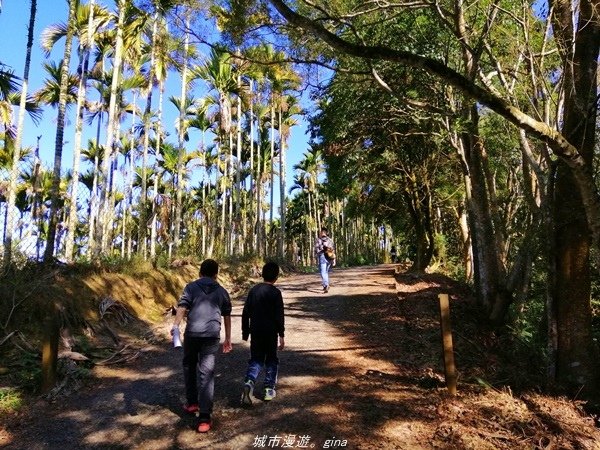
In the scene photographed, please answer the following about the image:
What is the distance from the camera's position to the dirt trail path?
457 cm

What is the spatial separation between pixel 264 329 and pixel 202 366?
2.67ft

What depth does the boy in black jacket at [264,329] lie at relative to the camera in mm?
Result: 5203

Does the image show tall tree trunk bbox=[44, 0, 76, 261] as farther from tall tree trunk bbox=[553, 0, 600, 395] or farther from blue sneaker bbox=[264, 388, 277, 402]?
tall tree trunk bbox=[553, 0, 600, 395]

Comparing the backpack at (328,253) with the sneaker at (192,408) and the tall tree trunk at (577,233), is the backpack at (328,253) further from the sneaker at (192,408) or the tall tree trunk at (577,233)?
the sneaker at (192,408)

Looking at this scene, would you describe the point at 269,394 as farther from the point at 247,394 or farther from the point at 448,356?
→ the point at 448,356

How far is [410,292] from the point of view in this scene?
43.6 ft

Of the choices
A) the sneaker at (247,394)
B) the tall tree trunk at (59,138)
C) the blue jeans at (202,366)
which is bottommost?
the sneaker at (247,394)

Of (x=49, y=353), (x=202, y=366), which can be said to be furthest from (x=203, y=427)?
(x=49, y=353)

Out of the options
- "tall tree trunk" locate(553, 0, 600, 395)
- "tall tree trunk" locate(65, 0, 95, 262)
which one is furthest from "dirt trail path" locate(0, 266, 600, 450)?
"tall tree trunk" locate(65, 0, 95, 262)

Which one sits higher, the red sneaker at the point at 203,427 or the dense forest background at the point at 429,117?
the dense forest background at the point at 429,117

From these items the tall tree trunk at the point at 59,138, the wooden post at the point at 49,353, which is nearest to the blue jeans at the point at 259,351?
the wooden post at the point at 49,353

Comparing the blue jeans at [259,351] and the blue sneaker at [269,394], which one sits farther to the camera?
the blue sneaker at [269,394]

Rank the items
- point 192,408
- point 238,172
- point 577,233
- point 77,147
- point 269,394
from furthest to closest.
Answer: point 238,172
point 77,147
point 577,233
point 269,394
point 192,408

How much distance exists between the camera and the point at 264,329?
5.21 m
